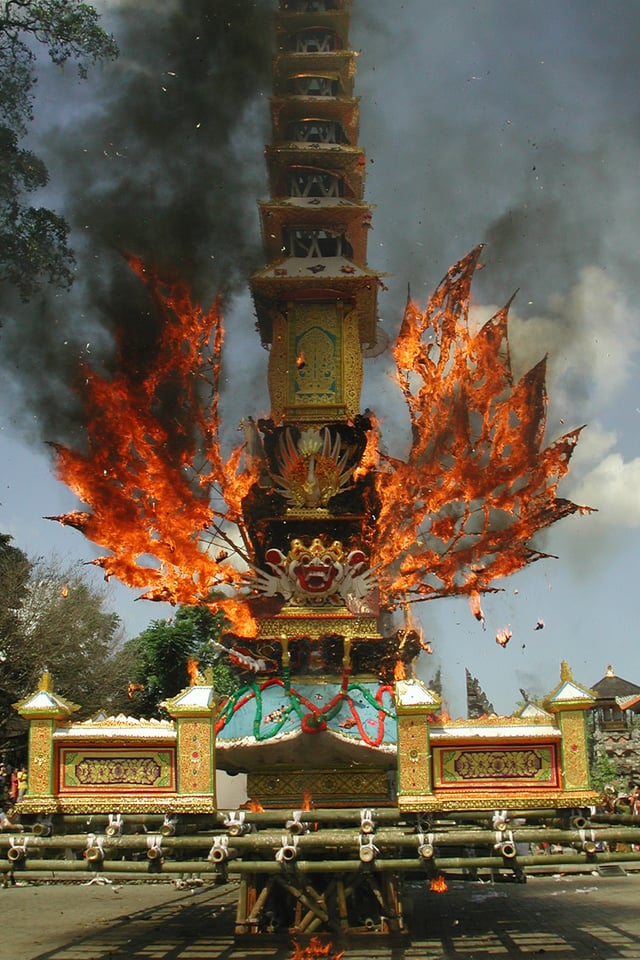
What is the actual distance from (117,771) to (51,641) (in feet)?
80.2

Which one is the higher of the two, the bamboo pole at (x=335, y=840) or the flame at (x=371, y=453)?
the flame at (x=371, y=453)

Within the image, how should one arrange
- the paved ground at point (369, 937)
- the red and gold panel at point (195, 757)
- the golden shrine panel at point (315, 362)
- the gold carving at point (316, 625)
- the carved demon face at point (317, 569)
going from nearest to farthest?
1. the red and gold panel at point (195, 757)
2. the paved ground at point (369, 937)
3. the gold carving at point (316, 625)
4. the carved demon face at point (317, 569)
5. the golden shrine panel at point (315, 362)

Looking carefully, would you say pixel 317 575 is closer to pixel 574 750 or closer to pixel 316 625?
pixel 316 625

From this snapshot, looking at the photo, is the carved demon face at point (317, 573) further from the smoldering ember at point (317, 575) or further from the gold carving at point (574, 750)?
the gold carving at point (574, 750)

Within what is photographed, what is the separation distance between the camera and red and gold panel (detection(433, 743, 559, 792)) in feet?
34.8

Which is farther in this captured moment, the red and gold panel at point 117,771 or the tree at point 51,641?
the tree at point 51,641

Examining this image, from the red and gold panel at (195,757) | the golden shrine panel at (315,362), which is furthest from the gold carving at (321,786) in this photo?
the golden shrine panel at (315,362)

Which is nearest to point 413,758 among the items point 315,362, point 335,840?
point 335,840

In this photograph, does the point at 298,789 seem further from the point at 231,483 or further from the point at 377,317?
the point at 377,317

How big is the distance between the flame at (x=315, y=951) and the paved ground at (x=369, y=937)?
0.14 meters

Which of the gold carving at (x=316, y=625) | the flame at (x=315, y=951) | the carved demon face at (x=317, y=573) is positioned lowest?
the flame at (x=315, y=951)

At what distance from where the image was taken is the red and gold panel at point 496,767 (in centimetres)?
1059

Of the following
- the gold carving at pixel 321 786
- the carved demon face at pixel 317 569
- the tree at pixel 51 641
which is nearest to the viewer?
the gold carving at pixel 321 786

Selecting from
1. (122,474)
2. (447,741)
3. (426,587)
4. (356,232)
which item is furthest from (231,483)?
(447,741)
